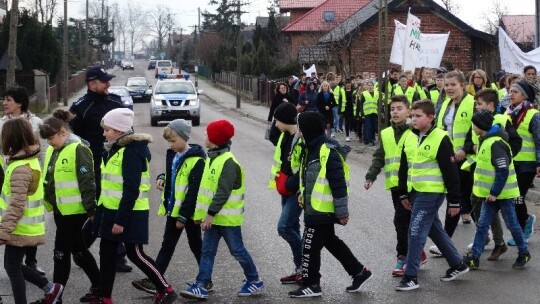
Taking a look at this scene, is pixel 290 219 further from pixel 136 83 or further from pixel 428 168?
pixel 136 83

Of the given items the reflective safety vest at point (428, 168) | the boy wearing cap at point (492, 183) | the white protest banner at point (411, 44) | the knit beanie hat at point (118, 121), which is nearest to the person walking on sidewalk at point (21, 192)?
the knit beanie hat at point (118, 121)

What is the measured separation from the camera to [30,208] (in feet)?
25.1

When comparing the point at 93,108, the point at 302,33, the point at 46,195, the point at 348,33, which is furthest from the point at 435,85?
the point at 302,33

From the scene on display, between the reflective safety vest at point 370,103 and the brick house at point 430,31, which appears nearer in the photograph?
the reflective safety vest at point 370,103

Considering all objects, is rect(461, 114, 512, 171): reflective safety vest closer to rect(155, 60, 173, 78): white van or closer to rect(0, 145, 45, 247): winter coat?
rect(0, 145, 45, 247): winter coat

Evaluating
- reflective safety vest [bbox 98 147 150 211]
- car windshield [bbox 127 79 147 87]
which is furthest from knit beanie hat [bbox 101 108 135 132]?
car windshield [bbox 127 79 147 87]

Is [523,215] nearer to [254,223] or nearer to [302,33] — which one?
[254,223]

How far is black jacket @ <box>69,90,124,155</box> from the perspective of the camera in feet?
31.8

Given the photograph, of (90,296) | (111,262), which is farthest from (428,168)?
(90,296)

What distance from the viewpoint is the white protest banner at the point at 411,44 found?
2132cm

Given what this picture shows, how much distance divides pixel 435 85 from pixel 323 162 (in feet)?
38.8

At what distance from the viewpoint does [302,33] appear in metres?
71.9

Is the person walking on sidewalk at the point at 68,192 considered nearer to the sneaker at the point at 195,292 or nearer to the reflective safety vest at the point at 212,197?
the sneaker at the point at 195,292

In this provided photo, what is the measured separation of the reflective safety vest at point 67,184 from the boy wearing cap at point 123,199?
24 centimetres
